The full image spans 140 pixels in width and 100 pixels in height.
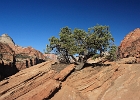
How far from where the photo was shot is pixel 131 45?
219 feet

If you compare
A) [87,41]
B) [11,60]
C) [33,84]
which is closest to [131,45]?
[87,41]

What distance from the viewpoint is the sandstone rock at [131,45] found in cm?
6317

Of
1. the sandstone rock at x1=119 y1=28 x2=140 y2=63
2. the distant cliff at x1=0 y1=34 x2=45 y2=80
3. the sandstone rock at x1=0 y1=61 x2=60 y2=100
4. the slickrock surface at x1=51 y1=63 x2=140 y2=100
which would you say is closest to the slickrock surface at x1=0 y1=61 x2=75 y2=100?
the sandstone rock at x1=0 y1=61 x2=60 y2=100

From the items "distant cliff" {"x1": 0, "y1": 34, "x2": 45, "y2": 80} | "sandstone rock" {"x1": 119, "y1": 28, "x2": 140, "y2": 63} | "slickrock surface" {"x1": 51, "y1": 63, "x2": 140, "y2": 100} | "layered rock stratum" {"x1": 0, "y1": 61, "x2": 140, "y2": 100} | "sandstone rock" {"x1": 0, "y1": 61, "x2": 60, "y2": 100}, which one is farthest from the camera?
"distant cliff" {"x1": 0, "y1": 34, "x2": 45, "y2": 80}

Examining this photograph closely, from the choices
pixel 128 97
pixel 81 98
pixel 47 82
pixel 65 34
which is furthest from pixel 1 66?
pixel 128 97

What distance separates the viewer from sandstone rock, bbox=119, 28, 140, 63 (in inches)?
2487

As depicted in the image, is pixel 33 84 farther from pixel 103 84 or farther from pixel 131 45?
pixel 131 45

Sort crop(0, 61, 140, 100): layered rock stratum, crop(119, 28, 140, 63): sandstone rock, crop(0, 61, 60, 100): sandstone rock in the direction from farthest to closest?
crop(119, 28, 140, 63): sandstone rock, crop(0, 61, 140, 100): layered rock stratum, crop(0, 61, 60, 100): sandstone rock

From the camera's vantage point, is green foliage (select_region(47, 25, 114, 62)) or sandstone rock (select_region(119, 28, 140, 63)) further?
sandstone rock (select_region(119, 28, 140, 63))

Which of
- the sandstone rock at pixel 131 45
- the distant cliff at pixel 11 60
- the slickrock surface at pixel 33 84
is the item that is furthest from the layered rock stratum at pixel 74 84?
the distant cliff at pixel 11 60

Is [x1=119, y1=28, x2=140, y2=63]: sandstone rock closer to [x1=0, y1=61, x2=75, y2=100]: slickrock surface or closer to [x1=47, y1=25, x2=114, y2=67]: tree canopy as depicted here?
[x1=47, y1=25, x2=114, y2=67]: tree canopy

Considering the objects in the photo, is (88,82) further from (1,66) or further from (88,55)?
(1,66)

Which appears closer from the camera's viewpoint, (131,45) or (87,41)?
(87,41)

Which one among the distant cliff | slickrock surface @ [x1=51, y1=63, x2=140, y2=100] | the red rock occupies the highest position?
the distant cliff
